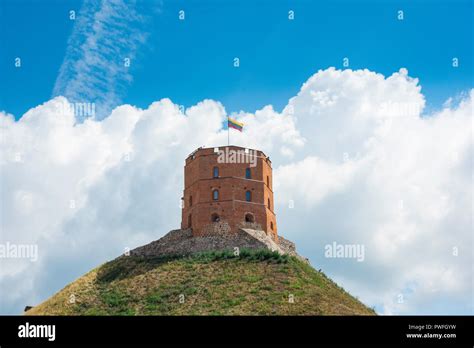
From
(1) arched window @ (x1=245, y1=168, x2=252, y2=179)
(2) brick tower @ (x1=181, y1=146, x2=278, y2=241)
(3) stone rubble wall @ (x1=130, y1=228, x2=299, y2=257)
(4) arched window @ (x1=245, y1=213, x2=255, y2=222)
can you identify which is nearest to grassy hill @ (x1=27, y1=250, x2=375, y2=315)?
(3) stone rubble wall @ (x1=130, y1=228, x2=299, y2=257)

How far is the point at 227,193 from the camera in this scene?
60188 millimetres

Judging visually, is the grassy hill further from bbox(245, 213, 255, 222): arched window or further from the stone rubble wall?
bbox(245, 213, 255, 222): arched window

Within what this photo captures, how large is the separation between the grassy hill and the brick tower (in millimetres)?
4147

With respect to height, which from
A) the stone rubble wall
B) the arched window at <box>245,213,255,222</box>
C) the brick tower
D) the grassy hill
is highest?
the brick tower

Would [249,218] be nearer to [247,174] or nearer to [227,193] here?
[227,193]

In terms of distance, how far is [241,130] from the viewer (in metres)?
61.2

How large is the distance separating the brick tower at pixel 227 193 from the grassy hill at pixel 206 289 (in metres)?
4.15

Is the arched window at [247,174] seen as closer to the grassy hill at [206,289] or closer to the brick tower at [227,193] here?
the brick tower at [227,193]

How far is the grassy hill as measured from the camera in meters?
47.5

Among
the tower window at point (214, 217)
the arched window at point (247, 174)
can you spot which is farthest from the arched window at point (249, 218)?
the arched window at point (247, 174)

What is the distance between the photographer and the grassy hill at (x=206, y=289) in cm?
4750
